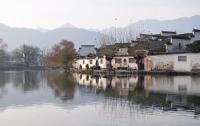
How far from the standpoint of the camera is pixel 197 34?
170ft

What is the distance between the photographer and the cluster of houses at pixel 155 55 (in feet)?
149

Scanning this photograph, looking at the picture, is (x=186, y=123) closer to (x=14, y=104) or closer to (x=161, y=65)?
(x=14, y=104)

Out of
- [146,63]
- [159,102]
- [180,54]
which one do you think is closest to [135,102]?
[159,102]

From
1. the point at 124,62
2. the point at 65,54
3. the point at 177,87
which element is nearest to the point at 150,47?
the point at 124,62

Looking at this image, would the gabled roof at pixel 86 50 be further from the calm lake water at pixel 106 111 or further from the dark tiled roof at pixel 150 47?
the calm lake water at pixel 106 111

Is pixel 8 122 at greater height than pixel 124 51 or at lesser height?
lesser

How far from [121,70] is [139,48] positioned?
170 inches

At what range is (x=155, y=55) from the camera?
50.2 meters

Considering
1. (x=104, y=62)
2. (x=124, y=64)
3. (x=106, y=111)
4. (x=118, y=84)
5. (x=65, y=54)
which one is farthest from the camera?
(x=65, y=54)

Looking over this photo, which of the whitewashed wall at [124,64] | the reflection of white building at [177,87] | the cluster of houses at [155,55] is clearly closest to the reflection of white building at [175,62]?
the cluster of houses at [155,55]

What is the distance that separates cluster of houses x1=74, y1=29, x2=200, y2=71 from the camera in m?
45.3

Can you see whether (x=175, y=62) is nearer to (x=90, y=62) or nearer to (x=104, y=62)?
(x=104, y=62)

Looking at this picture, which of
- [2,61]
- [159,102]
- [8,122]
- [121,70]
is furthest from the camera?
[2,61]

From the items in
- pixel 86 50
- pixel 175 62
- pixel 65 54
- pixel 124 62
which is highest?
pixel 86 50
